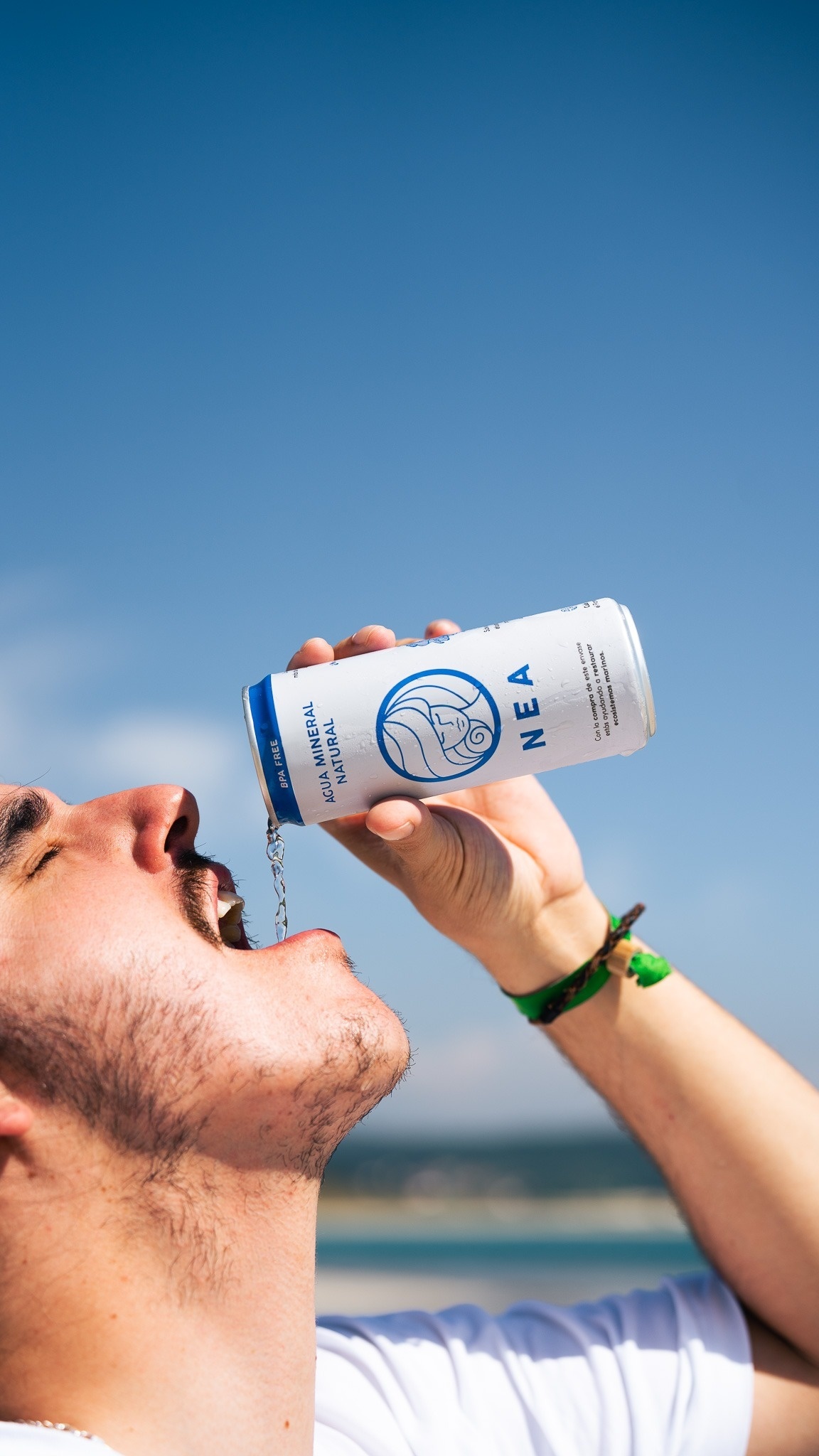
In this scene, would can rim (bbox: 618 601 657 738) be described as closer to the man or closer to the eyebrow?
the man

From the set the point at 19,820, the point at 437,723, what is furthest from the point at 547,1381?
the point at 19,820

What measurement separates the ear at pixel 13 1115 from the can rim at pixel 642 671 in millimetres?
1369

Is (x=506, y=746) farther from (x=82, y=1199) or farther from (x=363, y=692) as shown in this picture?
(x=82, y=1199)

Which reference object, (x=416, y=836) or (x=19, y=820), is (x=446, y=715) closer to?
(x=416, y=836)

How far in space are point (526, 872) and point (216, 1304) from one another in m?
1.21

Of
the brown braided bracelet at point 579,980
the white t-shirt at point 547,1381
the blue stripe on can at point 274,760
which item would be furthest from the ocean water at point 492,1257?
the blue stripe on can at point 274,760

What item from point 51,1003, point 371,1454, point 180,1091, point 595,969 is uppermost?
point 595,969

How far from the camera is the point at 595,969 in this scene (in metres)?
2.51

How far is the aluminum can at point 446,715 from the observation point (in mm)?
2012

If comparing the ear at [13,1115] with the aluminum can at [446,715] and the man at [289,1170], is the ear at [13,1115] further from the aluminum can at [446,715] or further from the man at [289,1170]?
the aluminum can at [446,715]

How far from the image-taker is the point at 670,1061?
2.41 m

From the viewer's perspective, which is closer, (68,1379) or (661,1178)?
(68,1379)

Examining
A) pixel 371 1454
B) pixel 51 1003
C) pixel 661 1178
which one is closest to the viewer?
pixel 51 1003

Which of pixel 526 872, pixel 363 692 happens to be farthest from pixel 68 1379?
pixel 526 872
